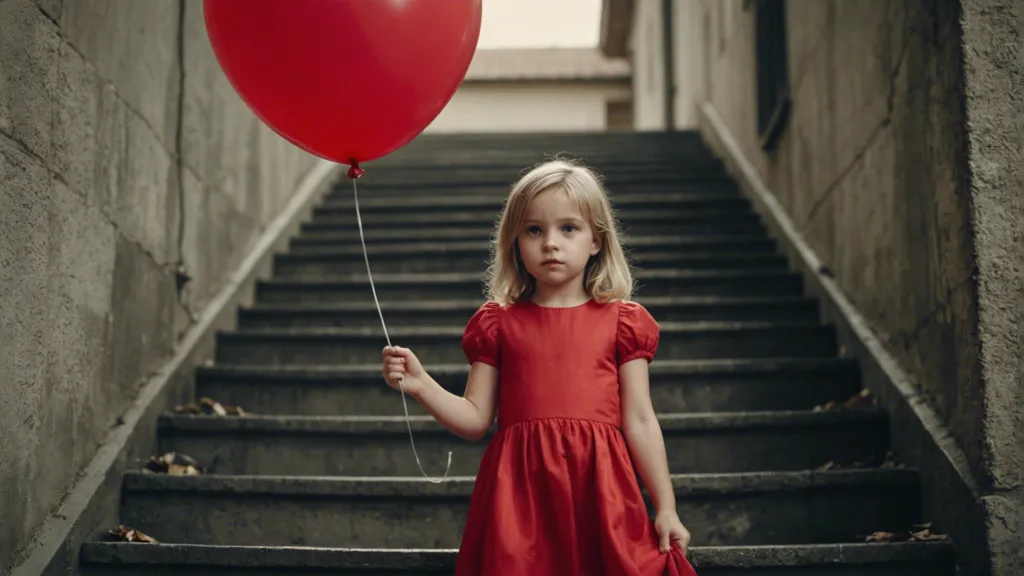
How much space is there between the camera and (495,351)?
226cm

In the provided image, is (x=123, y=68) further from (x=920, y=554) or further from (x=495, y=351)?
(x=920, y=554)

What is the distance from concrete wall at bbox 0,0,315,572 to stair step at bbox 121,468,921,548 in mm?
361

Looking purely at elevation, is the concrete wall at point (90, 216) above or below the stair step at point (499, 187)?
below

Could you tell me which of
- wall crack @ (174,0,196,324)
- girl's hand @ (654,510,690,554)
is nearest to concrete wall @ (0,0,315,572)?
wall crack @ (174,0,196,324)

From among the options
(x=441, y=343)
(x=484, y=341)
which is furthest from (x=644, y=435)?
(x=441, y=343)

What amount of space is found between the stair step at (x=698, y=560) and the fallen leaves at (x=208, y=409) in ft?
3.48

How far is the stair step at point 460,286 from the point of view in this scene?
4.82 meters

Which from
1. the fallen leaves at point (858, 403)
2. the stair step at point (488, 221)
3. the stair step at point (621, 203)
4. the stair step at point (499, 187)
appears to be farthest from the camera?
the stair step at point (499, 187)

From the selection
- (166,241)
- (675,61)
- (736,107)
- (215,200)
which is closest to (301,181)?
(215,200)

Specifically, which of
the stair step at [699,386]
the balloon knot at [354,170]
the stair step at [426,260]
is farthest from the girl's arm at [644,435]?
the stair step at [426,260]

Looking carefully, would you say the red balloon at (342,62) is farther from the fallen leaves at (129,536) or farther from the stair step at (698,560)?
the fallen leaves at (129,536)

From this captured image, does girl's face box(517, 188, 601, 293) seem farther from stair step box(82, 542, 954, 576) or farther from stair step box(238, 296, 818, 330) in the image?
stair step box(238, 296, 818, 330)

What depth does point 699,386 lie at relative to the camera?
3787mm

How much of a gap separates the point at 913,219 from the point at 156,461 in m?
2.61
